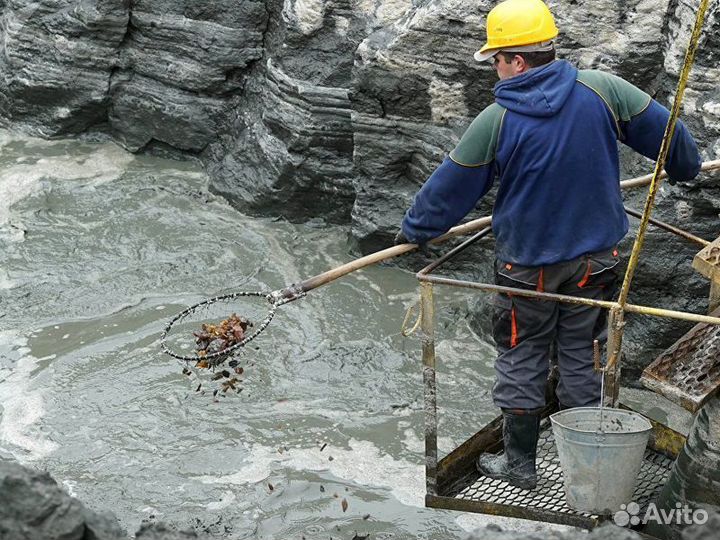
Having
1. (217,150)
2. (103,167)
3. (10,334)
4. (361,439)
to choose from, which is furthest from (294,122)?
(361,439)

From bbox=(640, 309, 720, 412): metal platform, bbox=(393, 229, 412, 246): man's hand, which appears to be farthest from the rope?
bbox=(393, 229, 412, 246): man's hand

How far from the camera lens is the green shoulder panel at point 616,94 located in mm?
4453

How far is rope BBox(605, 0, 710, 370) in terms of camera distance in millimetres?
3641

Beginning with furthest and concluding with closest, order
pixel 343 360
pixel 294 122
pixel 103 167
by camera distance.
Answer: pixel 103 167 → pixel 294 122 → pixel 343 360

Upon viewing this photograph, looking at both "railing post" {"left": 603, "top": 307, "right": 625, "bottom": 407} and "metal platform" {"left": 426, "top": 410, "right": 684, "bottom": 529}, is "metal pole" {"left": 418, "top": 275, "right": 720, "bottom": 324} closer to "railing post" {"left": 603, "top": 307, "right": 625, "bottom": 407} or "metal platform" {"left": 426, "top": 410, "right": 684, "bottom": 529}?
"railing post" {"left": 603, "top": 307, "right": 625, "bottom": 407}

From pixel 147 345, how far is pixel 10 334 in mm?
874

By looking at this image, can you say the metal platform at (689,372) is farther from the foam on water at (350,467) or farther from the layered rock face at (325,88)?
the layered rock face at (325,88)

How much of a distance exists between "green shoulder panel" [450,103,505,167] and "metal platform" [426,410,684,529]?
4.01 feet

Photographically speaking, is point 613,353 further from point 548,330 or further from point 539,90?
point 539,90

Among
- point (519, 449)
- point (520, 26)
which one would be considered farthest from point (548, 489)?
point (520, 26)

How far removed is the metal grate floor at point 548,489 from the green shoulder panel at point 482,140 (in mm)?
1360

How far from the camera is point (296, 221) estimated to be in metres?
8.55

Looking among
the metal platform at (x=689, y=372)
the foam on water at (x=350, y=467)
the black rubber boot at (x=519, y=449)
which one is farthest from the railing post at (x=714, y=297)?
the foam on water at (x=350, y=467)

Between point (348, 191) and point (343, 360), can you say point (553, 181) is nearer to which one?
point (343, 360)
